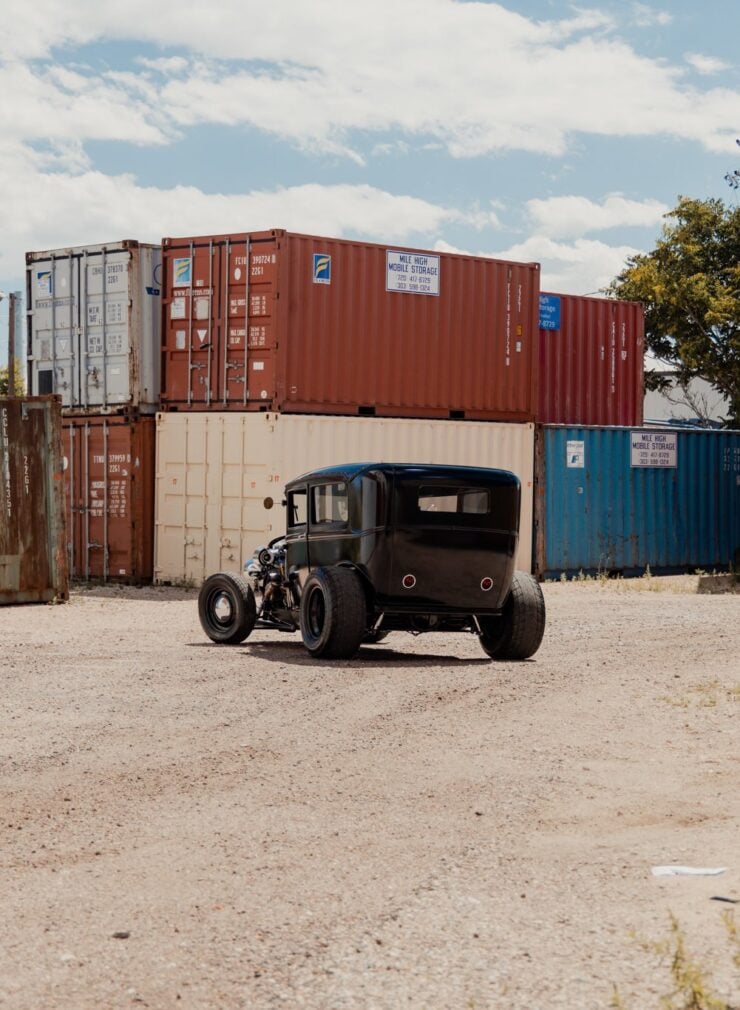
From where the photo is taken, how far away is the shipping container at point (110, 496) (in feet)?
76.2

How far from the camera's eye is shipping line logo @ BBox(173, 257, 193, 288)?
22.9 meters

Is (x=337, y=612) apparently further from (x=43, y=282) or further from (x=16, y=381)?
(x=16, y=381)

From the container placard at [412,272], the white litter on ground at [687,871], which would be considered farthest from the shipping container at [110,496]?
the white litter on ground at [687,871]

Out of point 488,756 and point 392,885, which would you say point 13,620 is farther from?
point 392,885

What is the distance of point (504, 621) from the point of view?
13242mm

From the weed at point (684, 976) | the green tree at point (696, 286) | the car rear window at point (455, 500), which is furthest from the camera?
the green tree at point (696, 286)

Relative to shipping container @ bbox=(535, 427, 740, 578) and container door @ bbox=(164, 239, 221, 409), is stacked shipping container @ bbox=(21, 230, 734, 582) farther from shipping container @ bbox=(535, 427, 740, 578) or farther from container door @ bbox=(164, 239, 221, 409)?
shipping container @ bbox=(535, 427, 740, 578)

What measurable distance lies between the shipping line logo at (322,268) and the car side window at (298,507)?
29.5 ft

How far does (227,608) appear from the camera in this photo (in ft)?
46.8

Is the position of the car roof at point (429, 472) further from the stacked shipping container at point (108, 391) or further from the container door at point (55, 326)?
the container door at point (55, 326)

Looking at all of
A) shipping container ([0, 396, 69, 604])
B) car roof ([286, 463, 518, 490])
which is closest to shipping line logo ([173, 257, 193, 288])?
shipping container ([0, 396, 69, 604])

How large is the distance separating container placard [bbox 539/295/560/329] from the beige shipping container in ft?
13.2

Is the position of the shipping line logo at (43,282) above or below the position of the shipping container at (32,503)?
above

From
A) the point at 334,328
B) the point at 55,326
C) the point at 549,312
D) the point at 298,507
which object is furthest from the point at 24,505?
the point at 549,312
